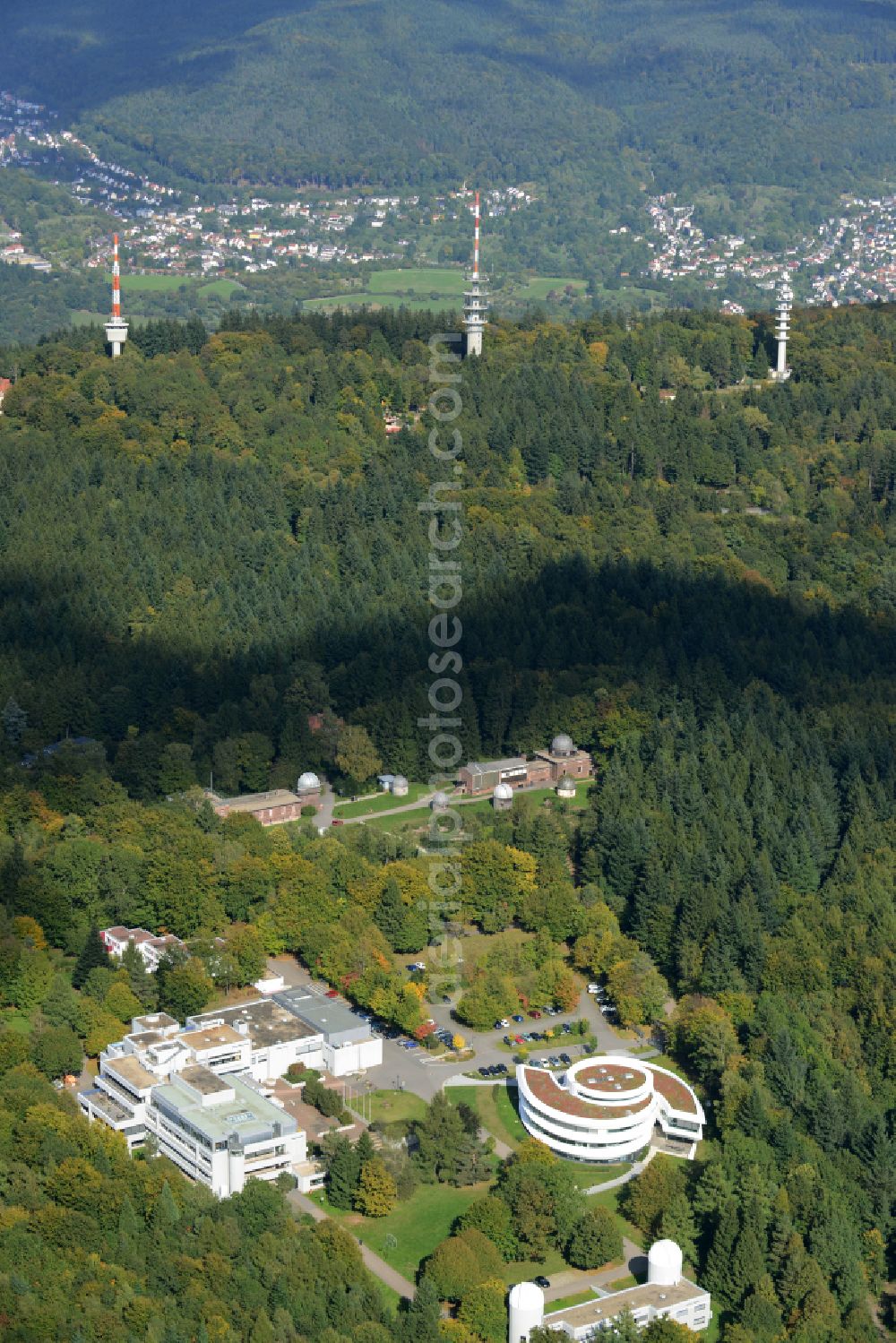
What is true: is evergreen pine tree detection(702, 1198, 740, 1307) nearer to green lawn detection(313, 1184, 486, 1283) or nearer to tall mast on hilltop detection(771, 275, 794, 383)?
green lawn detection(313, 1184, 486, 1283)

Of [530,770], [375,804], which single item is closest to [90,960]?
[375,804]

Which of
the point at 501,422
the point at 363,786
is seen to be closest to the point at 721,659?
the point at 363,786

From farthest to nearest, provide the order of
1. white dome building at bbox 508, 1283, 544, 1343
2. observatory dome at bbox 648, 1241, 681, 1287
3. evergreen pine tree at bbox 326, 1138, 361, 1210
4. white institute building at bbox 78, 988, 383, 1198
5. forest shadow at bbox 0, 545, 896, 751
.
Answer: forest shadow at bbox 0, 545, 896, 751
white institute building at bbox 78, 988, 383, 1198
evergreen pine tree at bbox 326, 1138, 361, 1210
observatory dome at bbox 648, 1241, 681, 1287
white dome building at bbox 508, 1283, 544, 1343

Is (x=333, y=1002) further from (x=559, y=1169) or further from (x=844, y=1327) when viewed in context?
(x=844, y=1327)

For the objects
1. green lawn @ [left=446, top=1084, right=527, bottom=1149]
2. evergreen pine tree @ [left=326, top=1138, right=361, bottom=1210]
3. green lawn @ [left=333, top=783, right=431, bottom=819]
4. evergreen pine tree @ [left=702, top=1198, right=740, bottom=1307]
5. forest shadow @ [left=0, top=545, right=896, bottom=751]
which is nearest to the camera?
evergreen pine tree @ [left=702, top=1198, right=740, bottom=1307]

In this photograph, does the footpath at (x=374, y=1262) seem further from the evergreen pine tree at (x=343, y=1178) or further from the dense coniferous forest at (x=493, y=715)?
the dense coniferous forest at (x=493, y=715)

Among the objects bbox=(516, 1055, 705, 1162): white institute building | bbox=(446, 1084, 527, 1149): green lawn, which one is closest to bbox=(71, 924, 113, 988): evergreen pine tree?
bbox=(446, 1084, 527, 1149): green lawn

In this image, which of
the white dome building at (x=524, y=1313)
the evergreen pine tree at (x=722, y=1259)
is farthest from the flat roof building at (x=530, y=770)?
the white dome building at (x=524, y=1313)
